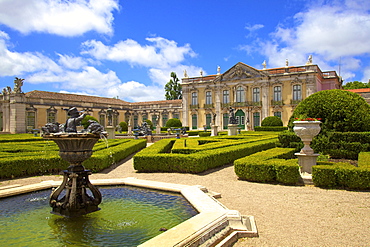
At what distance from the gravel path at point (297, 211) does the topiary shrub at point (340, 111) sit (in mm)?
4646

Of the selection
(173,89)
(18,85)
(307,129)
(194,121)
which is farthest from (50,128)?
(173,89)

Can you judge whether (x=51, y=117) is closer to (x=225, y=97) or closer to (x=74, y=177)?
(x=225, y=97)

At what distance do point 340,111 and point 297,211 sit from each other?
23.3 feet

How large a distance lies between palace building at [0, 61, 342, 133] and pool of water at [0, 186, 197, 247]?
2445 cm

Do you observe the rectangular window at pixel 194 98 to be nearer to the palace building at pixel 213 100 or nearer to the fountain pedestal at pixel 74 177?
the palace building at pixel 213 100

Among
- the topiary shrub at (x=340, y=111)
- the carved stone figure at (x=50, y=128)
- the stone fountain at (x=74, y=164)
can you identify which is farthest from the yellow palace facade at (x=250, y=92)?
the carved stone figure at (x=50, y=128)

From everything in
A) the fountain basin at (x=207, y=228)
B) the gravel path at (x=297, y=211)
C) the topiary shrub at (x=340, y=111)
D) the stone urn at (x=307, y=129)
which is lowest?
the gravel path at (x=297, y=211)

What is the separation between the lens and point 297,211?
524 centimetres

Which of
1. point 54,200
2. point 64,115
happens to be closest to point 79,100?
point 64,115

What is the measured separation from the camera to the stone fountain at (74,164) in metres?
4.84

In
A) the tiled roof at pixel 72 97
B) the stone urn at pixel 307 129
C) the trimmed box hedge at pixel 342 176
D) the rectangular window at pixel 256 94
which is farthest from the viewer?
the rectangular window at pixel 256 94

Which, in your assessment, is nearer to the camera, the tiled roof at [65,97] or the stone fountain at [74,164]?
the stone fountain at [74,164]

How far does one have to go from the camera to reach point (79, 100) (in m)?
38.3

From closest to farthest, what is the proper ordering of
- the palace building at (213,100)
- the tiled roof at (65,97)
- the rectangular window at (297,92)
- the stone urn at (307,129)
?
1. the stone urn at (307,129)
2. the palace building at (213,100)
3. the rectangular window at (297,92)
4. the tiled roof at (65,97)
